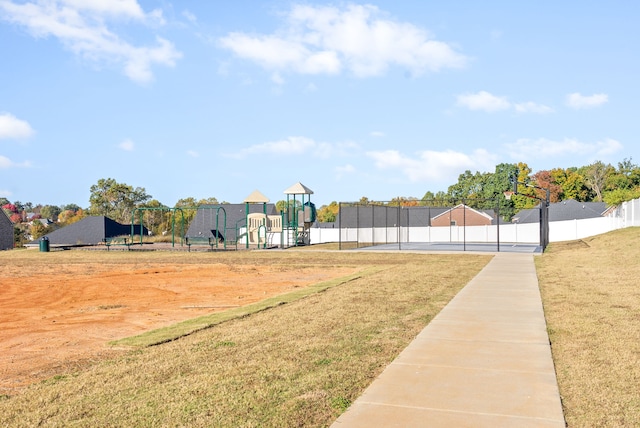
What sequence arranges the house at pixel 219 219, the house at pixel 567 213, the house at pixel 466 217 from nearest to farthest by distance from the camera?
the house at pixel 219 219 → the house at pixel 567 213 → the house at pixel 466 217

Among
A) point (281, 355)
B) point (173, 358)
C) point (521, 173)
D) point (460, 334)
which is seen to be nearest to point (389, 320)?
point (460, 334)

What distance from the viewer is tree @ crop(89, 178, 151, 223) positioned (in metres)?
88.6

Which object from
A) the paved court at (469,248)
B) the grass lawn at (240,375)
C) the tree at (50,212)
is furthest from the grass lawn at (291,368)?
the tree at (50,212)

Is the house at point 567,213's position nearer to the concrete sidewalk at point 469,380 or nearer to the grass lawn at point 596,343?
the grass lawn at point 596,343

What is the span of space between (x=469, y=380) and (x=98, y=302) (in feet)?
37.0

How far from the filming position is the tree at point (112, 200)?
8862cm

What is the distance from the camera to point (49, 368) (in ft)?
23.5

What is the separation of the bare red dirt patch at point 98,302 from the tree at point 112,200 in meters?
65.3

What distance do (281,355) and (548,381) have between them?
3.16m

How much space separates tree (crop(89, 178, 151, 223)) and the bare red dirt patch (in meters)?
65.3

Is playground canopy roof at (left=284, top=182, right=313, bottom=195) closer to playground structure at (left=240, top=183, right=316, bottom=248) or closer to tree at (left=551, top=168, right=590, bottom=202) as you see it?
playground structure at (left=240, top=183, right=316, bottom=248)

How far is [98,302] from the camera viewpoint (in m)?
14.6

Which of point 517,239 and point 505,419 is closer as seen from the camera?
point 505,419

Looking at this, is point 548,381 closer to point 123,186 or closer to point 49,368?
point 49,368
